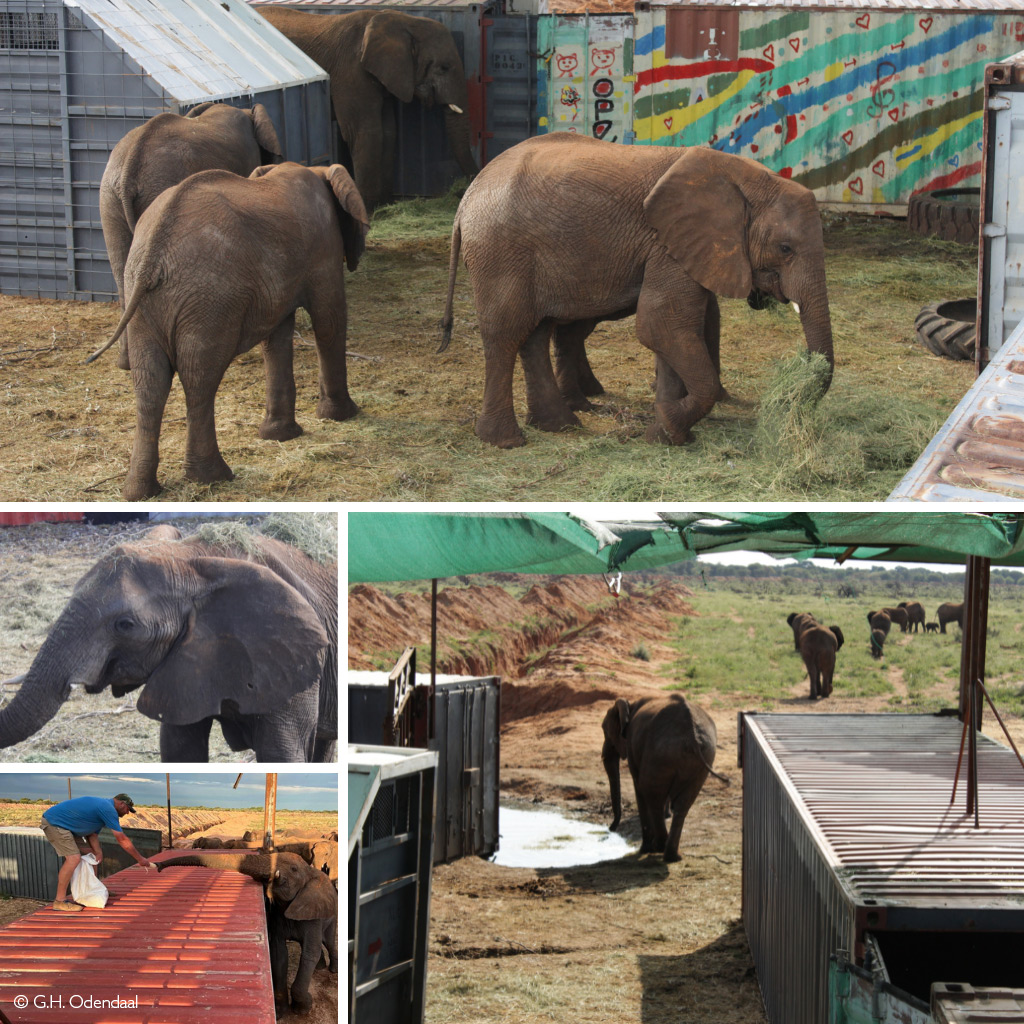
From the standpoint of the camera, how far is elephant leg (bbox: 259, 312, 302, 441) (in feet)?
33.0

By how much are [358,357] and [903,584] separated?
2198cm

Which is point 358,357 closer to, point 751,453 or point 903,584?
point 751,453

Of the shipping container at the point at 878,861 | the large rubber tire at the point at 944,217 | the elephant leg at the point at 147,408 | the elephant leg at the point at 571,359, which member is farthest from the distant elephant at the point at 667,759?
the large rubber tire at the point at 944,217

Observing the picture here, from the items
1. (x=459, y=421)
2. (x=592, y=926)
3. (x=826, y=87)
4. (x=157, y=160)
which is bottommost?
(x=592, y=926)

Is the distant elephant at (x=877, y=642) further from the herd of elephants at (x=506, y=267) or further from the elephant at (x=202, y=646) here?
the elephant at (x=202, y=646)

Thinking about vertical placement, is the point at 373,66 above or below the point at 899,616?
above

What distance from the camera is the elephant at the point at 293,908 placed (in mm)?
5348

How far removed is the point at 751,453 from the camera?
10.0 m

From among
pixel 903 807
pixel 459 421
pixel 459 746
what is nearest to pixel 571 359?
pixel 459 421

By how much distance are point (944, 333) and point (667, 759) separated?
515cm

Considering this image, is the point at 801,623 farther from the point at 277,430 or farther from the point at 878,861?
the point at 878,861

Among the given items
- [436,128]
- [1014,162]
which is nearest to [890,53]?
[436,128]

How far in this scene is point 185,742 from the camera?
5.31 metres

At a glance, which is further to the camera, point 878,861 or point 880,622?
point 880,622
